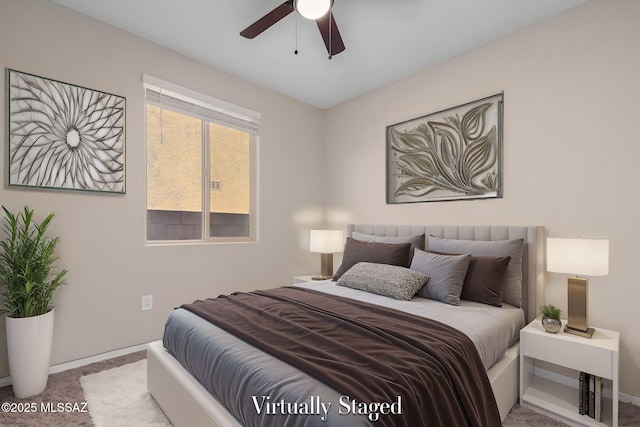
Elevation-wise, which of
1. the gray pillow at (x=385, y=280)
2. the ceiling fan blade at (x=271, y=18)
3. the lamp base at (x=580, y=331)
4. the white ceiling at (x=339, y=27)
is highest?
the white ceiling at (x=339, y=27)

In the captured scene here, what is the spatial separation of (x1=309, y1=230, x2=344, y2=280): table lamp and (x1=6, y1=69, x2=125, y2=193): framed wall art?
1945mm

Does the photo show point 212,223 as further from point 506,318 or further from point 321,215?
point 506,318

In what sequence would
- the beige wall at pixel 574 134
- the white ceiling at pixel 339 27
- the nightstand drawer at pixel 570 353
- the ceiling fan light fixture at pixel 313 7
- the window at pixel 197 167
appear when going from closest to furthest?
the nightstand drawer at pixel 570 353, the ceiling fan light fixture at pixel 313 7, the beige wall at pixel 574 134, the white ceiling at pixel 339 27, the window at pixel 197 167

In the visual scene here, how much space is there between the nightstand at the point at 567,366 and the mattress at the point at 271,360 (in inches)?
5.7

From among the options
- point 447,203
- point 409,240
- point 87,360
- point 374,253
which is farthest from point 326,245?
point 87,360

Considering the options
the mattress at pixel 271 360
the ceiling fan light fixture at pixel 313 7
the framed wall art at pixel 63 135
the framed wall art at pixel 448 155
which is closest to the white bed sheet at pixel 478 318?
the mattress at pixel 271 360

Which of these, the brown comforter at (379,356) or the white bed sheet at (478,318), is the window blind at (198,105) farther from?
the white bed sheet at (478,318)

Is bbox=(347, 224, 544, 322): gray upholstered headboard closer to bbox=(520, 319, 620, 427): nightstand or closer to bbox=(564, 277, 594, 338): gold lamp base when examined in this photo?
bbox=(520, 319, 620, 427): nightstand

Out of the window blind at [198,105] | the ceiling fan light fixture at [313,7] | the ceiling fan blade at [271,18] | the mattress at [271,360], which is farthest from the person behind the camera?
the window blind at [198,105]

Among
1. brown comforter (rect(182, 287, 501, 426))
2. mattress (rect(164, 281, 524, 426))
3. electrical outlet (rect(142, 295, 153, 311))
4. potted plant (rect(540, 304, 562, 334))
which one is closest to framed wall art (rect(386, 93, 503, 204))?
potted plant (rect(540, 304, 562, 334))

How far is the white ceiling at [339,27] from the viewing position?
88.3 inches

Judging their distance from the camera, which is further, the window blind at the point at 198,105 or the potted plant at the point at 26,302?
the window blind at the point at 198,105

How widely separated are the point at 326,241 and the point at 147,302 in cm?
184

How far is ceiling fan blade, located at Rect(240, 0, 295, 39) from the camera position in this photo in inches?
73.4
